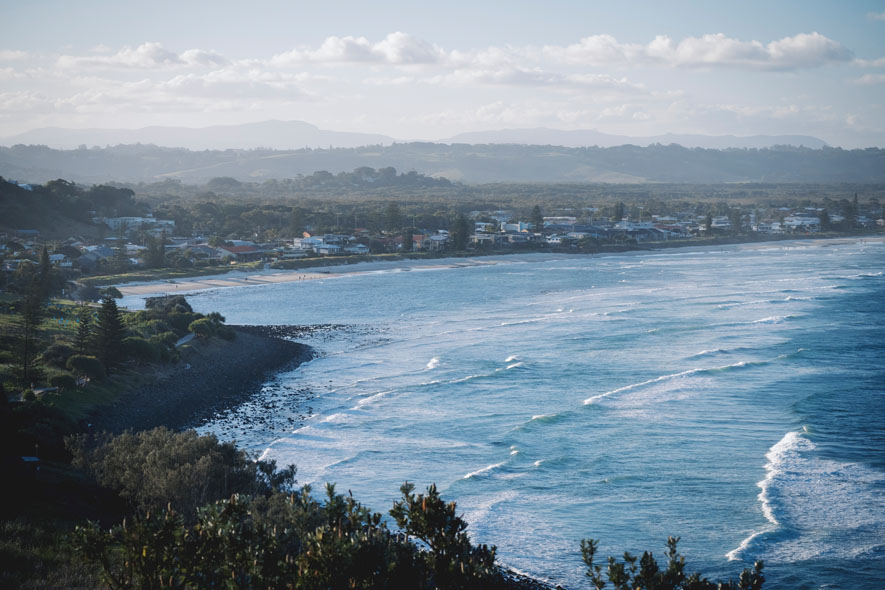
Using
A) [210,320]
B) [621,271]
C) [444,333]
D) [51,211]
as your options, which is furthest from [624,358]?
[51,211]

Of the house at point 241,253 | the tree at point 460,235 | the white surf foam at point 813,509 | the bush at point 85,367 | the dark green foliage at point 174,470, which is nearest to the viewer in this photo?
the dark green foliage at point 174,470

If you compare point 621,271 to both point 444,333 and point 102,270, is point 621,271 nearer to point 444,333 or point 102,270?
point 444,333

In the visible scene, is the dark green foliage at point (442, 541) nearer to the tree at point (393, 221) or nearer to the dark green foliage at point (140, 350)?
the dark green foliage at point (140, 350)

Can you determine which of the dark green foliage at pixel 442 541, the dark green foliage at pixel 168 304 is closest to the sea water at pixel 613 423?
the dark green foliage at pixel 168 304

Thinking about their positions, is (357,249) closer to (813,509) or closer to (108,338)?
(108,338)

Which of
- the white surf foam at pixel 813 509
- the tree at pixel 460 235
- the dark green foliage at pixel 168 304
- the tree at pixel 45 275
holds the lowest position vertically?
the white surf foam at pixel 813 509

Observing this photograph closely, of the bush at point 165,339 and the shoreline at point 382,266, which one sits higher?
the shoreline at point 382,266

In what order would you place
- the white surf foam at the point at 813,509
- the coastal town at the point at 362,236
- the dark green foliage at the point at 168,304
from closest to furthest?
the white surf foam at the point at 813,509 < the dark green foliage at the point at 168,304 < the coastal town at the point at 362,236
